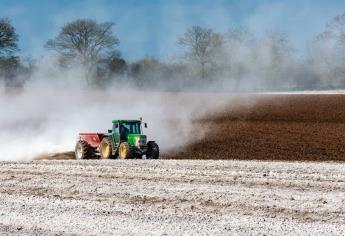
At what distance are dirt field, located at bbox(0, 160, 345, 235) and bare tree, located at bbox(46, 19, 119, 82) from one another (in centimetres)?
4347

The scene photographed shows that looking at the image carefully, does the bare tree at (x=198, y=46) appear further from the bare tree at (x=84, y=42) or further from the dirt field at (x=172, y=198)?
the dirt field at (x=172, y=198)

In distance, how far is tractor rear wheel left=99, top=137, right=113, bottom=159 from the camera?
2530cm

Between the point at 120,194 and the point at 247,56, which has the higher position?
the point at 247,56

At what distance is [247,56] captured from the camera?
3616 centimetres

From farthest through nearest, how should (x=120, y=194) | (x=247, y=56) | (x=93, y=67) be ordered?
(x=93, y=67), (x=247, y=56), (x=120, y=194)

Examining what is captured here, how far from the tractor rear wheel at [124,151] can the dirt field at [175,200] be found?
433 centimetres

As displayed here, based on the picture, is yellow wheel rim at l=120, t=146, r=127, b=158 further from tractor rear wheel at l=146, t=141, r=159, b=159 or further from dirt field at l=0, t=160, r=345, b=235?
dirt field at l=0, t=160, r=345, b=235

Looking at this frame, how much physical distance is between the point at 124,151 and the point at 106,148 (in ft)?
5.19

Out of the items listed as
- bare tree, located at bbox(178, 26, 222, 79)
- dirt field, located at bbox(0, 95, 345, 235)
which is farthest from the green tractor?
bare tree, located at bbox(178, 26, 222, 79)

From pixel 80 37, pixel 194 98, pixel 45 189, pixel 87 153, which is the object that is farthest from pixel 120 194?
pixel 80 37

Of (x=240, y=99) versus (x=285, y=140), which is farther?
(x=240, y=99)

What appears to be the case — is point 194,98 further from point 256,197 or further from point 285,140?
point 256,197

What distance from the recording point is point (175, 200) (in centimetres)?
1370

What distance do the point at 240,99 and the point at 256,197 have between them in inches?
1550
